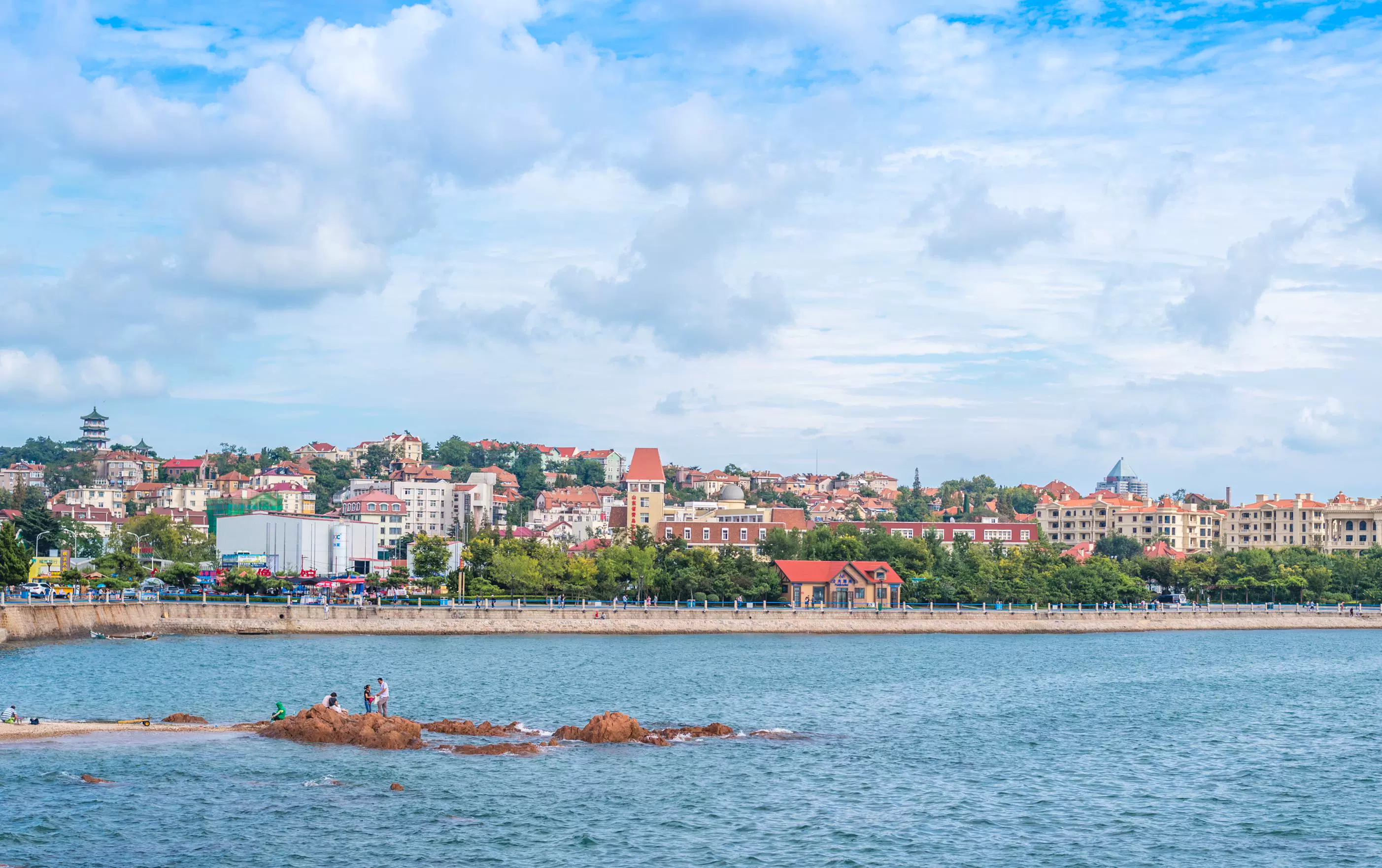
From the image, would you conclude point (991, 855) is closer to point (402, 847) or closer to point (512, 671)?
point (402, 847)

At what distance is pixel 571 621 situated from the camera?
8631cm

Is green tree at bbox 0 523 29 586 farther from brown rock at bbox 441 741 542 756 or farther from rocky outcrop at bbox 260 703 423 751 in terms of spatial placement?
brown rock at bbox 441 741 542 756

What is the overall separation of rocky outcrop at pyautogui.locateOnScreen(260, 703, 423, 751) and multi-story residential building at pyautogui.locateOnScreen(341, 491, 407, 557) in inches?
4710

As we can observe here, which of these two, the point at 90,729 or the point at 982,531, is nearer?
the point at 90,729

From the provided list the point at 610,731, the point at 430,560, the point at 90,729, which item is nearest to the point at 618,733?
the point at 610,731

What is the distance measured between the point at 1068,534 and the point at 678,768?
153 metres

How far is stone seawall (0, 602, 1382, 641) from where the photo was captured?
71.9m

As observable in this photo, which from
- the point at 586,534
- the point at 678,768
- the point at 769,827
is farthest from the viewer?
the point at 586,534

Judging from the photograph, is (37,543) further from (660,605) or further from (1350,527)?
(1350,527)

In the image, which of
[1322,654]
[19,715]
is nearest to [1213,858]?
[19,715]

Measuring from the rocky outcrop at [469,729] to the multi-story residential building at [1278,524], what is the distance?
13810 centimetres

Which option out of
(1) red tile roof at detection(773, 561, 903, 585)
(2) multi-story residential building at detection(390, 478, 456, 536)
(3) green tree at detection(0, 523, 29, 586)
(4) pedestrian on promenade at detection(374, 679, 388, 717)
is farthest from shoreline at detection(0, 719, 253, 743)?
(2) multi-story residential building at detection(390, 478, 456, 536)

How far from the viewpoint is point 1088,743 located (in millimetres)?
42719

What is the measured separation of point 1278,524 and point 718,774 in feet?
496
